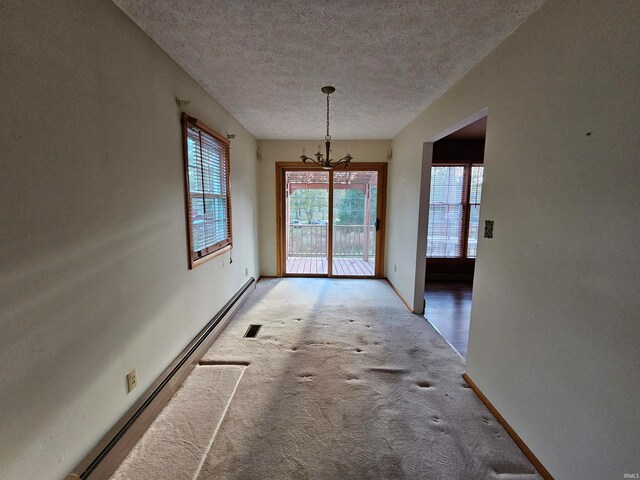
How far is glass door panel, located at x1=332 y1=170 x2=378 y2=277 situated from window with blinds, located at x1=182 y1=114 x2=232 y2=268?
2483 millimetres

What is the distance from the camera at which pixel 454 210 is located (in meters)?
4.80

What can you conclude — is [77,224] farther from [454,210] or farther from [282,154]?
[454,210]

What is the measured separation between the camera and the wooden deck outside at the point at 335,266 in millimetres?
5301

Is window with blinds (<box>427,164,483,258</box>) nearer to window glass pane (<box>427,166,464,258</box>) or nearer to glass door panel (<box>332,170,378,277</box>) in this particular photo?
window glass pane (<box>427,166,464,258</box>)

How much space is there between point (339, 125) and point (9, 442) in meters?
3.78

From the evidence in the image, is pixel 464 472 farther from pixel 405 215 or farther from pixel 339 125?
pixel 339 125

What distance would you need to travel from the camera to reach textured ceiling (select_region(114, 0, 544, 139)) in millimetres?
1455

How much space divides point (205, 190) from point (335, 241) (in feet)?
13.7

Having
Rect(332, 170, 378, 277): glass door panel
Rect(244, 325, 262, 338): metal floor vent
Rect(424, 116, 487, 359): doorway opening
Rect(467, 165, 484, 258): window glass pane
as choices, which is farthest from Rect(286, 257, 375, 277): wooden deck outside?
Rect(244, 325, 262, 338): metal floor vent

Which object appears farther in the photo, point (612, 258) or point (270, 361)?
point (270, 361)

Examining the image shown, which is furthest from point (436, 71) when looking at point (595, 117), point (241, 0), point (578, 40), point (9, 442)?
point (9, 442)

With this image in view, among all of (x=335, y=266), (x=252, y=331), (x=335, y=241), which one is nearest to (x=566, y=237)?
(x=252, y=331)

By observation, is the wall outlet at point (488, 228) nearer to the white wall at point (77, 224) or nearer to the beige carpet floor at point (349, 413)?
the beige carpet floor at point (349, 413)

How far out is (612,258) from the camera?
1.07 meters
